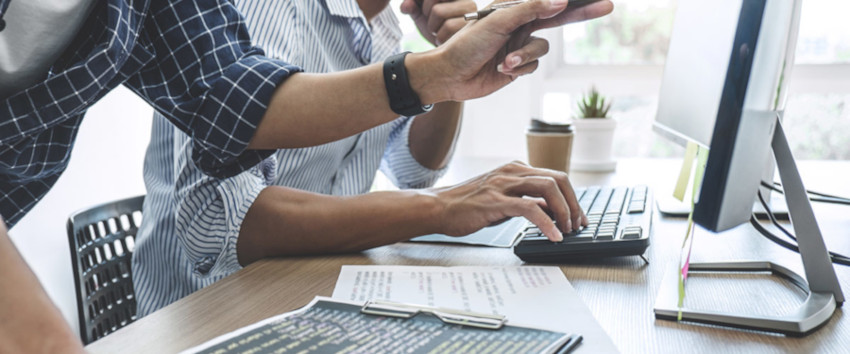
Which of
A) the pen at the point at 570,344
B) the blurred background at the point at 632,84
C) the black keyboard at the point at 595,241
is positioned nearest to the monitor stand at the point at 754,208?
the black keyboard at the point at 595,241

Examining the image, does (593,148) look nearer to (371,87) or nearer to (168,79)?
(371,87)

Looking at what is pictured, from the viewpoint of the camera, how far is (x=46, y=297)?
358mm

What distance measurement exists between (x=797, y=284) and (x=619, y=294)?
0.59 ft

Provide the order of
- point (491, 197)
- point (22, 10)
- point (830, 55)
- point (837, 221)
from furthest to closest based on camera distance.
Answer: point (830, 55), point (837, 221), point (491, 197), point (22, 10)

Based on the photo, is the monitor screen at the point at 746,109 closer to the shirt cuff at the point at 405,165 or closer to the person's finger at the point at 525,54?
the person's finger at the point at 525,54

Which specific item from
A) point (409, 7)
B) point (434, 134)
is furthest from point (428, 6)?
point (434, 134)

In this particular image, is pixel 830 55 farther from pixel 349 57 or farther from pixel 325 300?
pixel 325 300

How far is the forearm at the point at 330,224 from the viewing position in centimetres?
83

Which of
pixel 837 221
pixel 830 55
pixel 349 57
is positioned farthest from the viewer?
pixel 830 55

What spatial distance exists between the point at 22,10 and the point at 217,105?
0.70 feet

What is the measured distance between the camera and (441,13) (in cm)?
112

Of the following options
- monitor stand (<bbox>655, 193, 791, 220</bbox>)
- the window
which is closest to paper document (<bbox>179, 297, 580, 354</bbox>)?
monitor stand (<bbox>655, 193, 791, 220</bbox>)

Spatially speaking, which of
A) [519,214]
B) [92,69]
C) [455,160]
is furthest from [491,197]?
[455,160]

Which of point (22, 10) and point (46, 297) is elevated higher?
point (22, 10)
